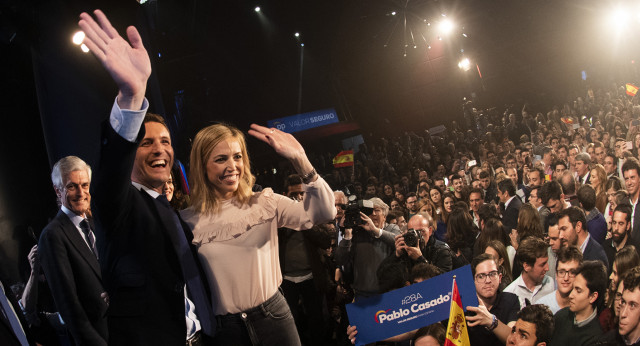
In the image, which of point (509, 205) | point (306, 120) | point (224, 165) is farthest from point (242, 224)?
point (306, 120)

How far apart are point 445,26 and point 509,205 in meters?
11.3

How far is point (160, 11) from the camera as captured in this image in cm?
840

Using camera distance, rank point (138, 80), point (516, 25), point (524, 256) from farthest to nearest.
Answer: point (516, 25), point (524, 256), point (138, 80)

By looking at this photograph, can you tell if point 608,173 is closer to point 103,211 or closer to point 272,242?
point 272,242

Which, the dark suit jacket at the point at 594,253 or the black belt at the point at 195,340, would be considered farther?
the dark suit jacket at the point at 594,253

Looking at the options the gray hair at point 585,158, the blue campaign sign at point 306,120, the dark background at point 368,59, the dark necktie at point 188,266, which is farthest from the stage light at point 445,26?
the dark necktie at point 188,266

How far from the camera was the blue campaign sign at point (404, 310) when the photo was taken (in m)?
2.84

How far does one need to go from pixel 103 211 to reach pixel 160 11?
8.01m

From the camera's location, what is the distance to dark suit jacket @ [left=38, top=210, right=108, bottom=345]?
238 centimetres

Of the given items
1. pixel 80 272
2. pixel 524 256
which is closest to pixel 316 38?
pixel 524 256

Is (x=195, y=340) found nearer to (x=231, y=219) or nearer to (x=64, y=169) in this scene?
(x=231, y=219)

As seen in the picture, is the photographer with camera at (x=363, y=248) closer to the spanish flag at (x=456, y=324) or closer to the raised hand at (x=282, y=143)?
the spanish flag at (x=456, y=324)

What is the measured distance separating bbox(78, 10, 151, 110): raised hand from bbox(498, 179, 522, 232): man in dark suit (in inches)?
179

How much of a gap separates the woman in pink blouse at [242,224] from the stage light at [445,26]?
14.5 metres
